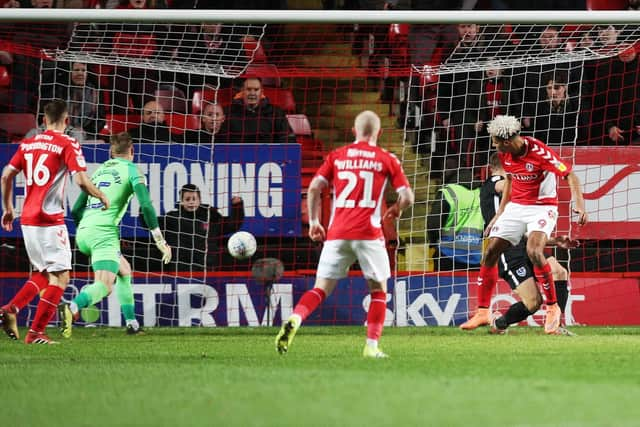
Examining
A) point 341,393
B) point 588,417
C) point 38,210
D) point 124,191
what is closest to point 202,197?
point 124,191

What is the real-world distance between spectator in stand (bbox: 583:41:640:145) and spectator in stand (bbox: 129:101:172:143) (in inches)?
204

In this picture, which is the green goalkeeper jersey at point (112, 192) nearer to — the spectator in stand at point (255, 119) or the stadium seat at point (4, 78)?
the spectator in stand at point (255, 119)

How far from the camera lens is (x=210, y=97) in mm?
15023

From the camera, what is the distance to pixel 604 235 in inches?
543

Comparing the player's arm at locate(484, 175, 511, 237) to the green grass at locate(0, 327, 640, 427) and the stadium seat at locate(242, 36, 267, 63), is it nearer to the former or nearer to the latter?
the green grass at locate(0, 327, 640, 427)

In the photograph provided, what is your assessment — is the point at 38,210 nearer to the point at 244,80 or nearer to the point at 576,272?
the point at 244,80

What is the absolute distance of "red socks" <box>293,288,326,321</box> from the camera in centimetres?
880

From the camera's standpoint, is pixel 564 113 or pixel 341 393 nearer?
pixel 341 393

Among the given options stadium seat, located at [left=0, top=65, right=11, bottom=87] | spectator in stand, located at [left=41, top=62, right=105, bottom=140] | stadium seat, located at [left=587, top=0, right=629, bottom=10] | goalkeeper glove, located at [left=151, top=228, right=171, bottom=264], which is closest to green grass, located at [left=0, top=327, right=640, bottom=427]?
goalkeeper glove, located at [left=151, top=228, right=171, bottom=264]

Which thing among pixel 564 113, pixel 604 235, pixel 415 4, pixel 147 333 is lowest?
pixel 147 333

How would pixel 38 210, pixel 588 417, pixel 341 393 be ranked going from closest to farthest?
pixel 588 417
pixel 341 393
pixel 38 210

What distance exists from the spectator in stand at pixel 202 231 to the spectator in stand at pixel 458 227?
238 cm

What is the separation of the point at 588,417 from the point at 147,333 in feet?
24.6

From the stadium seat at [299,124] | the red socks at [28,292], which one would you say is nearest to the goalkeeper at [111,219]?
the red socks at [28,292]
